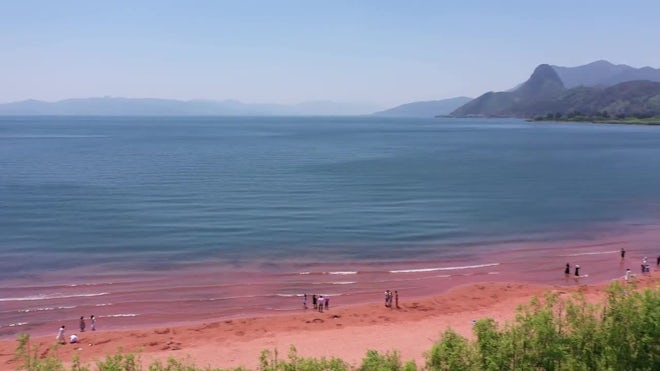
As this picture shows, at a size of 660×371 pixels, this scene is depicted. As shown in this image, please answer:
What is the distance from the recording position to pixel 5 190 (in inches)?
3123

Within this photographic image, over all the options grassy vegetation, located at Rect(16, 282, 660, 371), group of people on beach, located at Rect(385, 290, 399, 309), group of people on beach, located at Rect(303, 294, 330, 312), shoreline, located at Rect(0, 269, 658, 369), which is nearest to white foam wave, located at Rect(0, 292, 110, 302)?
shoreline, located at Rect(0, 269, 658, 369)

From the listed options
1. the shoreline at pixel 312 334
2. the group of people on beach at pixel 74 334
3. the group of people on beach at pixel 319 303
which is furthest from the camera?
the group of people on beach at pixel 319 303

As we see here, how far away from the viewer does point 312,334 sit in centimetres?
3225

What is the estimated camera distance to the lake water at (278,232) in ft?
129

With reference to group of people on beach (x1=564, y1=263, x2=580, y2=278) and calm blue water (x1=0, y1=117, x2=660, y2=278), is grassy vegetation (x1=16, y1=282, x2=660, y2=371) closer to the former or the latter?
group of people on beach (x1=564, y1=263, x2=580, y2=278)

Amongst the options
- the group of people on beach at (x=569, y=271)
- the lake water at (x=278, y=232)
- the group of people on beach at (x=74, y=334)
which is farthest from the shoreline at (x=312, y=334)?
the group of people on beach at (x=569, y=271)

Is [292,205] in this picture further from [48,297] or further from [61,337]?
[61,337]

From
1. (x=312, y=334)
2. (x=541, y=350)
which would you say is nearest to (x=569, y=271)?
(x=312, y=334)

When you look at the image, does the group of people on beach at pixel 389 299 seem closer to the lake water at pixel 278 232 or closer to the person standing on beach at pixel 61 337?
the lake water at pixel 278 232

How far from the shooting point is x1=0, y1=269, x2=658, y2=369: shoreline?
29.1 metres

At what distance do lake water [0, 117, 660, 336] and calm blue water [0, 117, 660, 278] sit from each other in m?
0.27

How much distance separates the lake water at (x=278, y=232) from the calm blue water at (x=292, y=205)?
0.27 m

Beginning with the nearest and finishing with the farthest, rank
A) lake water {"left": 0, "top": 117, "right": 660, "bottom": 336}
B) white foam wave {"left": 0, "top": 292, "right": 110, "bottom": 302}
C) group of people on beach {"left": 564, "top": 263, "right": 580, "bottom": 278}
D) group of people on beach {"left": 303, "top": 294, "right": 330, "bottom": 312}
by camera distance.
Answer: group of people on beach {"left": 303, "top": 294, "right": 330, "bottom": 312} → white foam wave {"left": 0, "top": 292, "right": 110, "bottom": 302} → lake water {"left": 0, "top": 117, "right": 660, "bottom": 336} → group of people on beach {"left": 564, "top": 263, "right": 580, "bottom": 278}

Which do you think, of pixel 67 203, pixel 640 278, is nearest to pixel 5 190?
pixel 67 203
